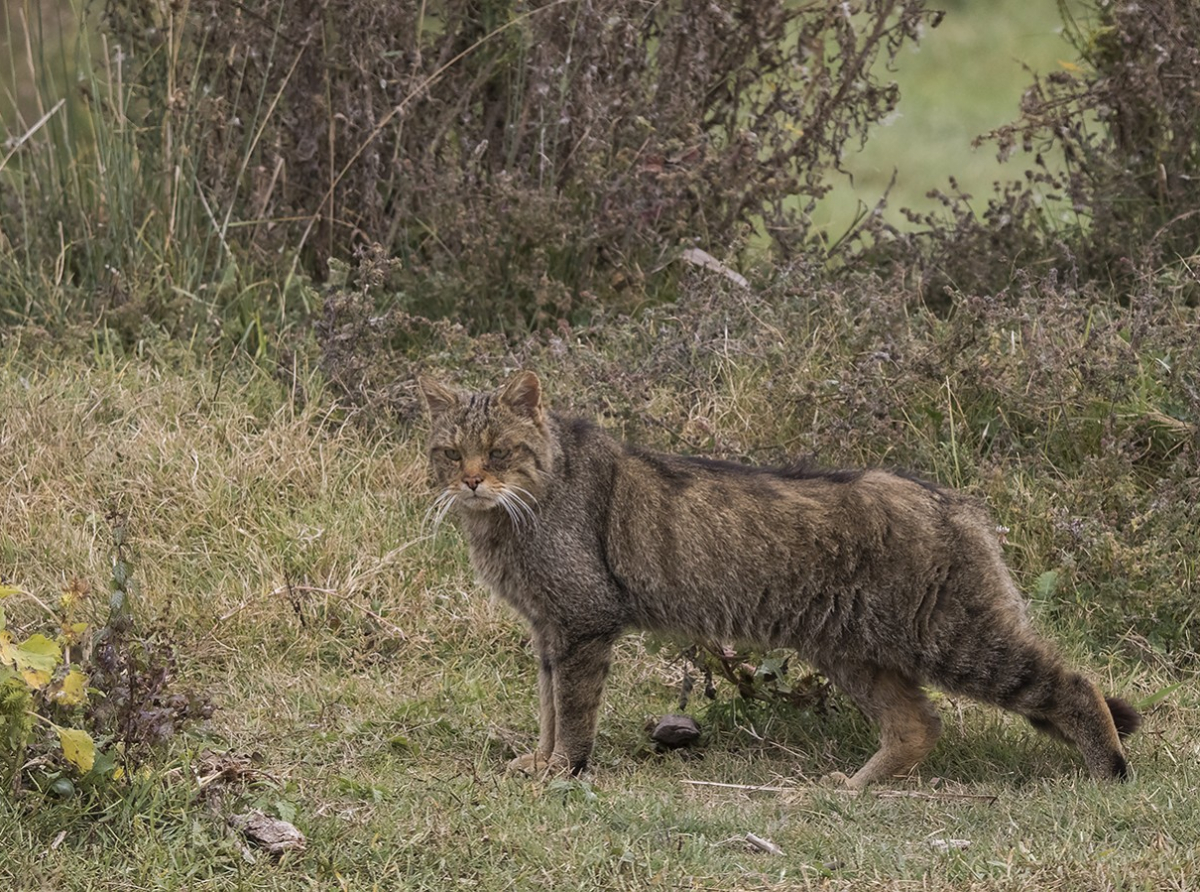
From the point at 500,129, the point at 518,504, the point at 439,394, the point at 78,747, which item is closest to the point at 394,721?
the point at 518,504

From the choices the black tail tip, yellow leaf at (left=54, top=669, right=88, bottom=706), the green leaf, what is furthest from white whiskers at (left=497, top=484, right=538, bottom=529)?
the black tail tip

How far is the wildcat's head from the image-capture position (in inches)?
213

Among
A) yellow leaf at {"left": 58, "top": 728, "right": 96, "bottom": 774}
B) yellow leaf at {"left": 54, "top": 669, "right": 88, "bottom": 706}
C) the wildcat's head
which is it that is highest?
the wildcat's head

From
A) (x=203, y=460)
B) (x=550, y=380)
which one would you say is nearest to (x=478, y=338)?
(x=550, y=380)

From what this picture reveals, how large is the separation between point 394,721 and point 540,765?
571 millimetres

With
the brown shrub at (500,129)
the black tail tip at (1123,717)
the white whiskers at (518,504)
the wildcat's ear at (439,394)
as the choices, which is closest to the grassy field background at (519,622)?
the black tail tip at (1123,717)

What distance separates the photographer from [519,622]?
6.27m

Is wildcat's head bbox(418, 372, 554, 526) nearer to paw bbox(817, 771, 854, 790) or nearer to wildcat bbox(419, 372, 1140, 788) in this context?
wildcat bbox(419, 372, 1140, 788)

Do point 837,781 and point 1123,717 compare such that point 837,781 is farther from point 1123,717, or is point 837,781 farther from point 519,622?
point 519,622

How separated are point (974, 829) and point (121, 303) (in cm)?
482

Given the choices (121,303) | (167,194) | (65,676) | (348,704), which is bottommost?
(348,704)

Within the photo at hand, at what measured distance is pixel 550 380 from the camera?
287 inches

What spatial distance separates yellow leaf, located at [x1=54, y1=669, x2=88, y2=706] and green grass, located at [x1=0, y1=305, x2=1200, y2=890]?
26 centimetres

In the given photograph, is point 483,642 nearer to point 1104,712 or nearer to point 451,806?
point 451,806
